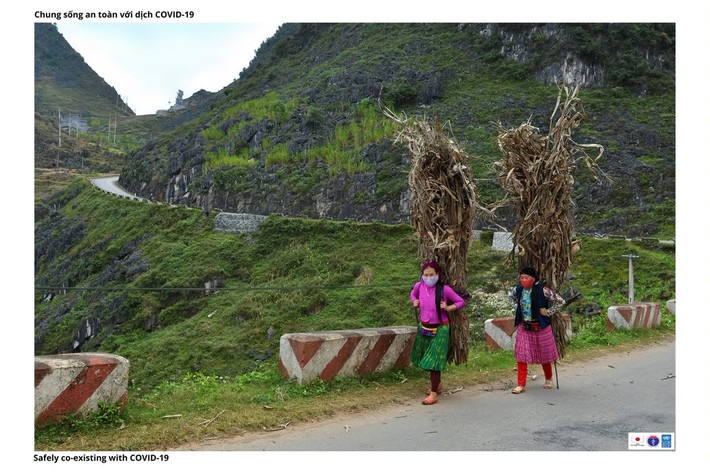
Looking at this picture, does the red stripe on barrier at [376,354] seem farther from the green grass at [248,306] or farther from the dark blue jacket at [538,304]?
the dark blue jacket at [538,304]

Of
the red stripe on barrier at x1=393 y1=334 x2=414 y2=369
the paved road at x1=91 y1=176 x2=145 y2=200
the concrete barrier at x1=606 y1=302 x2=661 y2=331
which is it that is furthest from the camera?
the paved road at x1=91 y1=176 x2=145 y2=200

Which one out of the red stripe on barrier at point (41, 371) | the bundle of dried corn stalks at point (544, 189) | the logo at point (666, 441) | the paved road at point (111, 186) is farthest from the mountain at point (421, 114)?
the red stripe on barrier at point (41, 371)

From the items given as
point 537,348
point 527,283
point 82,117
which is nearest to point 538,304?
point 527,283

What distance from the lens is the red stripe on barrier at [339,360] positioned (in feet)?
19.3

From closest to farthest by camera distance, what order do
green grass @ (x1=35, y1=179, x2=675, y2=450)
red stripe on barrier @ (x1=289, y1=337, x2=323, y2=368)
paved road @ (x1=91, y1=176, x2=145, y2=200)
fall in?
green grass @ (x1=35, y1=179, x2=675, y2=450) < red stripe on barrier @ (x1=289, y1=337, x2=323, y2=368) < paved road @ (x1=91, y1=176, x2=145, y2=200)

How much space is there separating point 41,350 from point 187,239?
9467 millimetres

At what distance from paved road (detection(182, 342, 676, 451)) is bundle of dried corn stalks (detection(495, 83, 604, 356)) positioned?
1404 mm

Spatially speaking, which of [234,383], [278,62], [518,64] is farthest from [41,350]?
[278,62]

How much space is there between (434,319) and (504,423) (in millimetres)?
1204

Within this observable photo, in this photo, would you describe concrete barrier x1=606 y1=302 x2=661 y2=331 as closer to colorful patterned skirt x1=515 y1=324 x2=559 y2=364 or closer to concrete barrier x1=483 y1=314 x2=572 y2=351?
concrete barrier x1=483 y1=314 x2=572 y2=351

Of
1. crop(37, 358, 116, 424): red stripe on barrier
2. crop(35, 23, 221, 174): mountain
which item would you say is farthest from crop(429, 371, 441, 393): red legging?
crop(35, 23, 221, 174): mountain

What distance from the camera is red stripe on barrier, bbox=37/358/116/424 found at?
4488 mm

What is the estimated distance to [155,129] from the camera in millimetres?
99938

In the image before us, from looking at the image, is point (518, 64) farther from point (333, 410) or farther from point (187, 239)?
point (333, 410)
